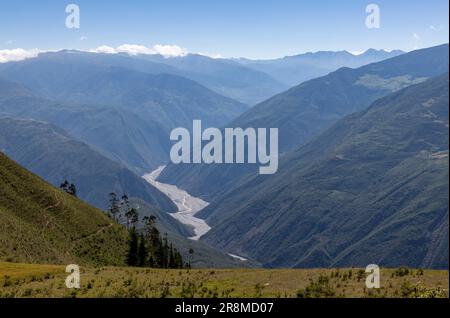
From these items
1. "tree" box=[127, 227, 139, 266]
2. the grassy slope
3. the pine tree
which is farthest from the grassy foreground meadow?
the pine tree

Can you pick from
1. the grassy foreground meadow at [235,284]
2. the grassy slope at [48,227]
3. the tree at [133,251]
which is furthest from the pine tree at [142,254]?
the grassy foreground meadow at [235,284]

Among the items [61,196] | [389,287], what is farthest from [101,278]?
[61,196]

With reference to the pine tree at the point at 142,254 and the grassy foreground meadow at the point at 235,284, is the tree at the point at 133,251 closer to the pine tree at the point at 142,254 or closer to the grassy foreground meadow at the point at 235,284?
the pine tree at the point at 142,254

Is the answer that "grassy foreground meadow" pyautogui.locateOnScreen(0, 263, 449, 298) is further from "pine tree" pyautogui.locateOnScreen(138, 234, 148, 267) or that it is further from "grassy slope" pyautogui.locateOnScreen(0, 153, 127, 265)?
"pine tree" pyautogui.locateOnScreen(138, 234, 148, 267)

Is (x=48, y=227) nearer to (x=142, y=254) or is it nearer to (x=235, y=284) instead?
(x=142, y=254)

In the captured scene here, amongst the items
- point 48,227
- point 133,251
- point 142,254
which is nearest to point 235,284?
point 142,254
